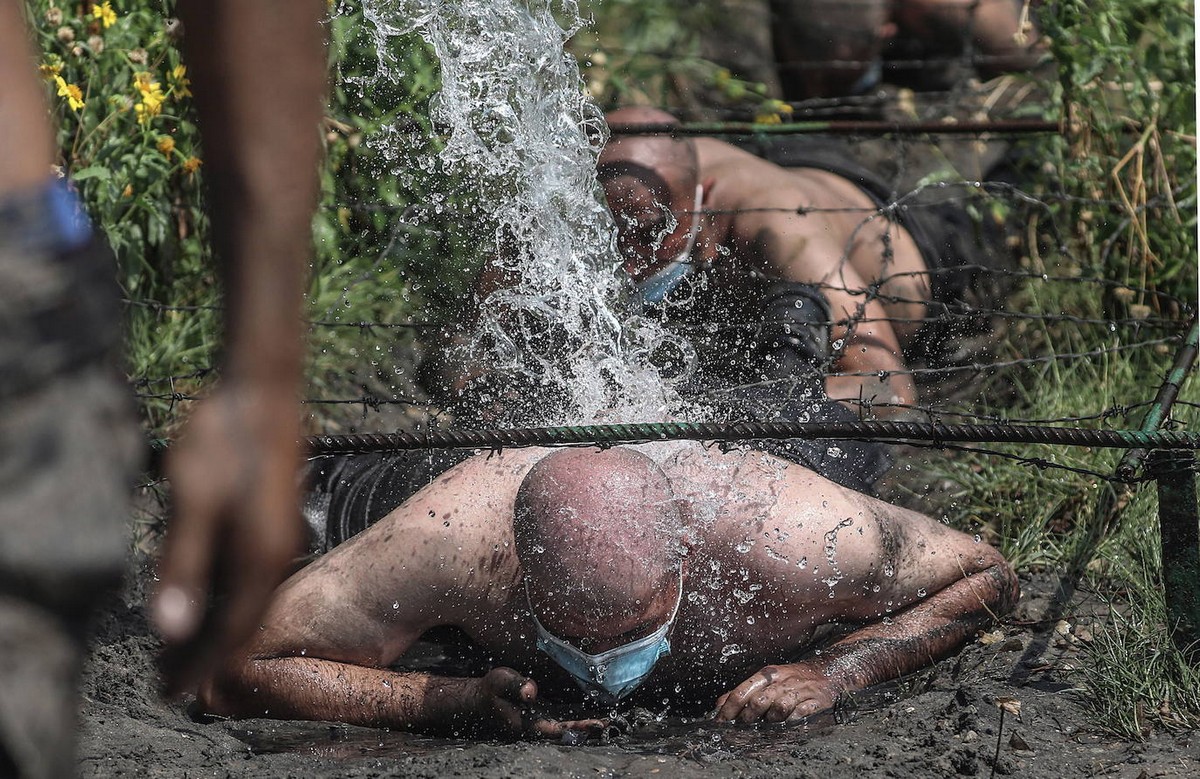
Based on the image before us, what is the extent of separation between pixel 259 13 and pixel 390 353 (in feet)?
12.3

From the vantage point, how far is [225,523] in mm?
979

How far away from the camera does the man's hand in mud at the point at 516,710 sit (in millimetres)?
2793

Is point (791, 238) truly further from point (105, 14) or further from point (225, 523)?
point (225, 523)

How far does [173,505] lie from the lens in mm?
958

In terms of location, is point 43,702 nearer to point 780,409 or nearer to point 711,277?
point 780,409

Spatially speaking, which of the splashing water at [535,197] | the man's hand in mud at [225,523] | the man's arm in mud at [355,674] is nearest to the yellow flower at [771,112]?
the splashing water at [535,197]

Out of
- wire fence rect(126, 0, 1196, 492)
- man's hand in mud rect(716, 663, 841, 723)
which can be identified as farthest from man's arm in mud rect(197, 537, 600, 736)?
wire fence rect(126, 0, 1196, 492)

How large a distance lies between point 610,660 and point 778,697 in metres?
0.36

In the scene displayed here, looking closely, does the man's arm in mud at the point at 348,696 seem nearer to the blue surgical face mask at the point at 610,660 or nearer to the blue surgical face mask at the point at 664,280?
the blue surgical face mask at the point at 610,660

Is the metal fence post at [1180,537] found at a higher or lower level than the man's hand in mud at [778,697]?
higher

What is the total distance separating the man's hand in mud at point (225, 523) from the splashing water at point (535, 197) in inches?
103

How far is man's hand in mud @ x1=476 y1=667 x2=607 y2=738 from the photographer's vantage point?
279 cm

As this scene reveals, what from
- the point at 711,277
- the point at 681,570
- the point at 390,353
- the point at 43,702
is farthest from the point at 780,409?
the point at 43,702

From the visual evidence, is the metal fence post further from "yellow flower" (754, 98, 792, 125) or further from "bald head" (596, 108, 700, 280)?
"yellow flower" (754, 98, 792, 125)
